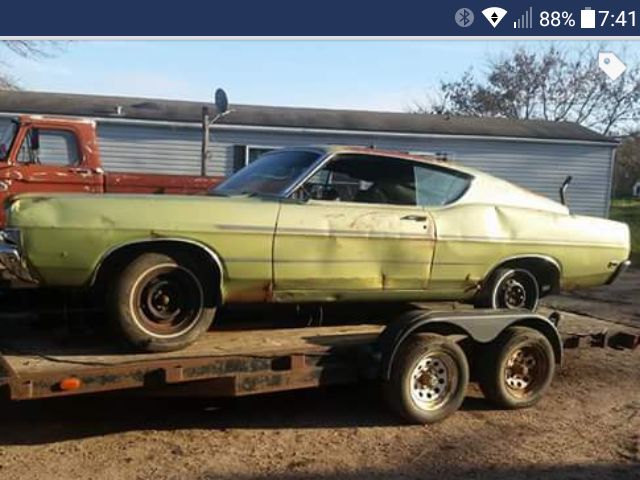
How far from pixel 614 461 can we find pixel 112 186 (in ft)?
22.9

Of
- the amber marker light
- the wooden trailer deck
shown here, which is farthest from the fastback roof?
the amber marker light

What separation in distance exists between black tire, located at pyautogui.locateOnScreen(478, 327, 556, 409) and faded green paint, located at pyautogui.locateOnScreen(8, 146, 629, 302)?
543mm

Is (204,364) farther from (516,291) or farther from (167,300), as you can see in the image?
(516,291)

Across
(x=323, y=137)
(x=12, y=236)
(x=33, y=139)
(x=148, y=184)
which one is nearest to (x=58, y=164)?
(x=33, y=139)

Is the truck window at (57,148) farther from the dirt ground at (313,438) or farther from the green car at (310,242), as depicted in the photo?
the dirt ground at (313,438)

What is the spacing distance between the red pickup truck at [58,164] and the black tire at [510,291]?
4960 mm

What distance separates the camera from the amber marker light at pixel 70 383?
13.8 feet

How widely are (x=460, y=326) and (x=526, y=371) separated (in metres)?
0.77

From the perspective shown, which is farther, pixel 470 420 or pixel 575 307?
pixel 575 307

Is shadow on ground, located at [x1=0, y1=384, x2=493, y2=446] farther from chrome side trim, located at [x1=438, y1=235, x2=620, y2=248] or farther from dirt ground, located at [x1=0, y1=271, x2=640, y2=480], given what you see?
chrome side trim, located at [x1=438, y1=235, x2=620, y2=248]

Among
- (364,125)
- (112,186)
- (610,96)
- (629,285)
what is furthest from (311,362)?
(610,96)

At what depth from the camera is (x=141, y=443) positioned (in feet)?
15.4

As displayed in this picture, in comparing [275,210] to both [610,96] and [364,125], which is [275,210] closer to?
[364,125]

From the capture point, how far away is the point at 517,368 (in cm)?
→ 570
